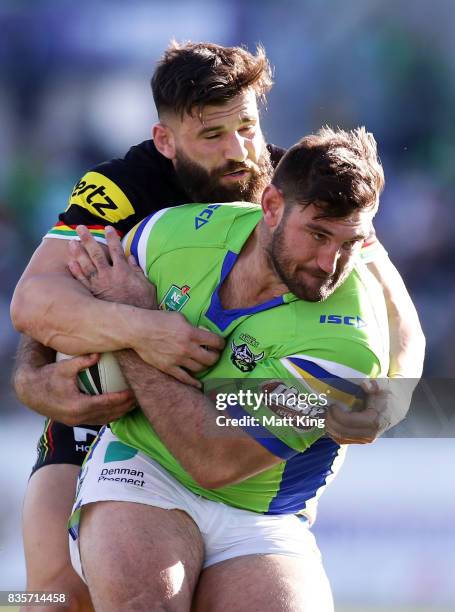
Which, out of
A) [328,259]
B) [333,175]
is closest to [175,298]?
[328,259]

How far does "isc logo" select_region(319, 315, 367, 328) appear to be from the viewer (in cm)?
281

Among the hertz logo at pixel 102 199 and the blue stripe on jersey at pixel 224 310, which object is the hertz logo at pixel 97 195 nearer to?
the hertz logo at pixel 102 199

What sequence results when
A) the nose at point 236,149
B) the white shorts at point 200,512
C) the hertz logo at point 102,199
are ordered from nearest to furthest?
1. the white shorts at point 200,512
2. the hertz logo at point 102,199
3. the nose at point 236,149

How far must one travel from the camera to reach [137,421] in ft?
9.92

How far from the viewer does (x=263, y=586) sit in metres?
2.70

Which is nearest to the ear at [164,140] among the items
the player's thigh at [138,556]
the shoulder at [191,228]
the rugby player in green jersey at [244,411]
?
the shoulder at [191,228]

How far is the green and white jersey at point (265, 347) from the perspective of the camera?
2.75 meters

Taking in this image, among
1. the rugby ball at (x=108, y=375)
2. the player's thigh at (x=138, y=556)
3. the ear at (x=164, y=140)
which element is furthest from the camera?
the ear at (x=164, y=140)

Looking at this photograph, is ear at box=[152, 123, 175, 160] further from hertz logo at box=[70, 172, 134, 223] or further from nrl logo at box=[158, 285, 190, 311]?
nrl logo at box=[158, 285, 190, 311]

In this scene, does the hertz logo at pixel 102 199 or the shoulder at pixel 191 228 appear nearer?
the shoulder at pixel 191 228

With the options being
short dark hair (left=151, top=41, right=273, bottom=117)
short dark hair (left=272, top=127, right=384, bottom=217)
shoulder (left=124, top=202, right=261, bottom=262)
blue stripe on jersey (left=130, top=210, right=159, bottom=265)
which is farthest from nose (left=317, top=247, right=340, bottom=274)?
short dark hair (left=151, top=41, right=273, bottom=117)

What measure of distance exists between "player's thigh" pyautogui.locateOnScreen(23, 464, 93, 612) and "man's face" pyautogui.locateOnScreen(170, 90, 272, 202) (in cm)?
117

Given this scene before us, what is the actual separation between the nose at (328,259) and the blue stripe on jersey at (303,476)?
0.55m

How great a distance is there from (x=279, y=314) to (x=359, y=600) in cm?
235
